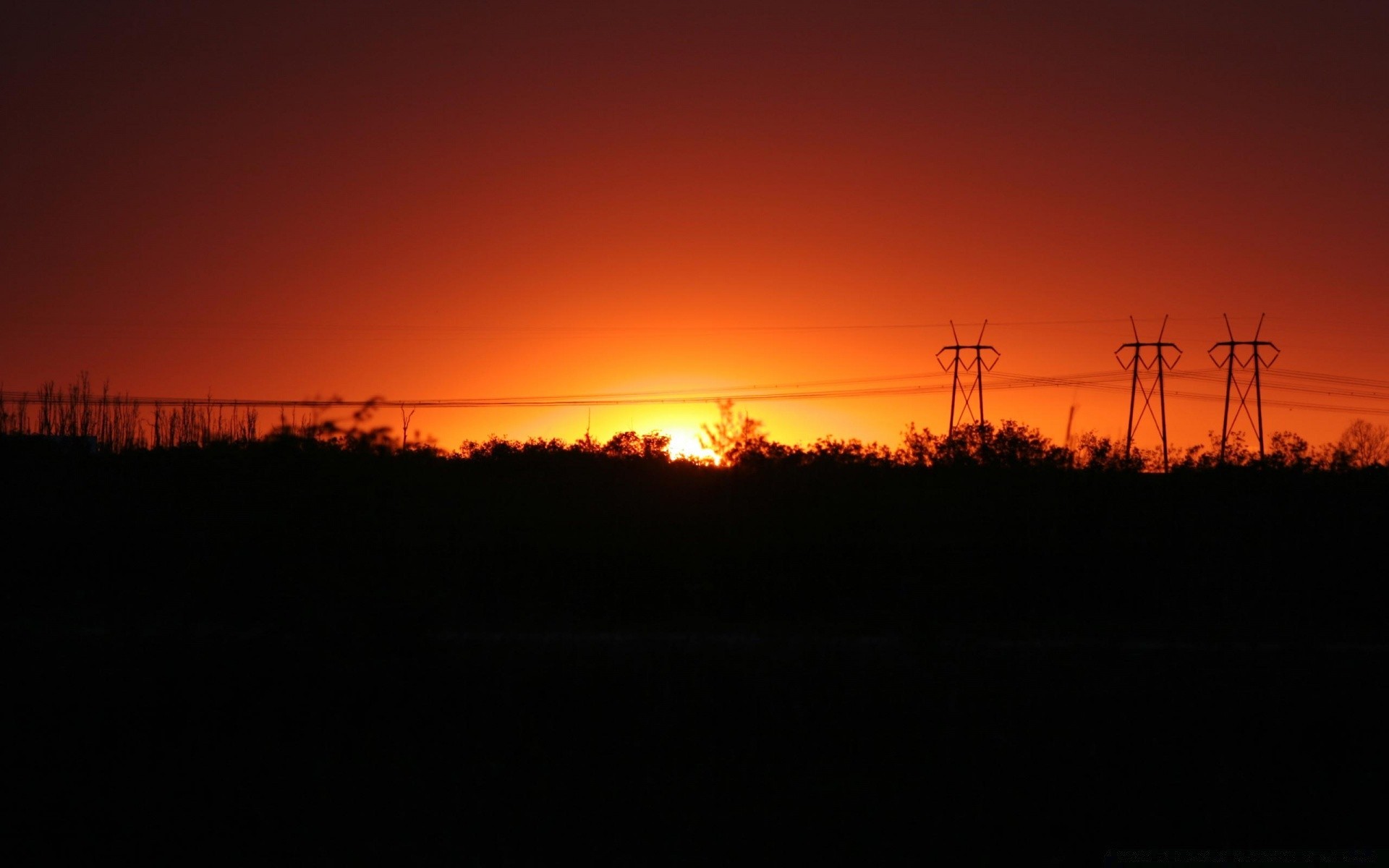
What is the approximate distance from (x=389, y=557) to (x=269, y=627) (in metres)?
6.04

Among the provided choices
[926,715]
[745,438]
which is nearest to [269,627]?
[926,715]

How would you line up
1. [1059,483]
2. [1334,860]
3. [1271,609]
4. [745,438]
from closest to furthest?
[1334,860], [1271,609], [1059,483], [745,438]

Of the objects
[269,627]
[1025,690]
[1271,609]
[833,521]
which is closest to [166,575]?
[269,627]

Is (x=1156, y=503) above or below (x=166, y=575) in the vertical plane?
above

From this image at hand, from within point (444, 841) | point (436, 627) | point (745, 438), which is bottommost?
point (444, 841)

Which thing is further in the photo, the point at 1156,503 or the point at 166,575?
the point at 1156,503

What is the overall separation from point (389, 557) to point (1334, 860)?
54.7 feet

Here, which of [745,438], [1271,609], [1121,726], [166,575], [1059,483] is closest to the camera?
[1121,726]

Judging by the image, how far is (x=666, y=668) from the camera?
17.0 metres

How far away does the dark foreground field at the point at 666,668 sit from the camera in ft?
46.2

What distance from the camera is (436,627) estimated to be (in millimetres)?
17266

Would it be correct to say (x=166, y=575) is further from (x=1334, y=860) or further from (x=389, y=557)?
(x=1334, y=860)

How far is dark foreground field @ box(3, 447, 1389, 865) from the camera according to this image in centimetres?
1407

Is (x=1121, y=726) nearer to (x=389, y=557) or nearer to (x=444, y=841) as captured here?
(x=444, y=841)
